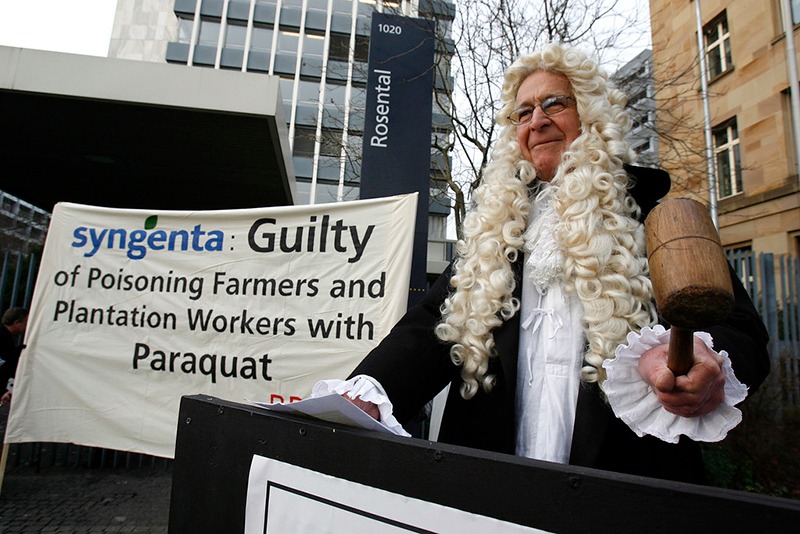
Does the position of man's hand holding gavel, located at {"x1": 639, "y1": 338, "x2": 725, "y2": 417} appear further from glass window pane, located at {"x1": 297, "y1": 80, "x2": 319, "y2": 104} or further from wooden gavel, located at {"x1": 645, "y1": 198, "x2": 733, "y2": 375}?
glass window pane, located at {"x1": 297, "y1": 80, "x2": 319, "y2": 104}

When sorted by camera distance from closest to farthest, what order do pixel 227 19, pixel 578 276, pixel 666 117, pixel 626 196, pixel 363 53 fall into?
pixel 578 276, pixel 626 196, pixel 666 117, pixel 363 53, pixel 227 19

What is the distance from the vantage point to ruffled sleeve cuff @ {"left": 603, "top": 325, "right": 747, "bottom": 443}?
79cm

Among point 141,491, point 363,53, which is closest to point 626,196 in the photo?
point 141,491

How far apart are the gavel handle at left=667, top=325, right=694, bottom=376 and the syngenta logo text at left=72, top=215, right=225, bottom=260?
10.1 ft

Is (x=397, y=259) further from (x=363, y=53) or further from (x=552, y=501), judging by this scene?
(x=363, y=53)

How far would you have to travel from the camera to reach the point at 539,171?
4.82ft

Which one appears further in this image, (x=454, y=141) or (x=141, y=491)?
(x=454, y=141)

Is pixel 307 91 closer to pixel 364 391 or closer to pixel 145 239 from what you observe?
pixel 145 239

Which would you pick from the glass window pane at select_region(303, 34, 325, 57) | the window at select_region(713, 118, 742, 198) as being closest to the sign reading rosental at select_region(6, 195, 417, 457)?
the window at select_region(713, 118, 742, 198)

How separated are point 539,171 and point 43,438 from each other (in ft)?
12.1

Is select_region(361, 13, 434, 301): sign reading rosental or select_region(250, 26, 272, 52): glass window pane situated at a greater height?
select_region(250, 26, 272, 52): glass window pane

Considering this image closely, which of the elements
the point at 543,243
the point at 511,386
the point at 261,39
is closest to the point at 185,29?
the point at 261,39

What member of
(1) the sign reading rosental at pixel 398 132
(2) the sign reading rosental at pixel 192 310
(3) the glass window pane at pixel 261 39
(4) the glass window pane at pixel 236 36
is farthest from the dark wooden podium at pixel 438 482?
(4) the glass window pane at pixel 236 36

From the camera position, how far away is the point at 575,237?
3.91 feet
